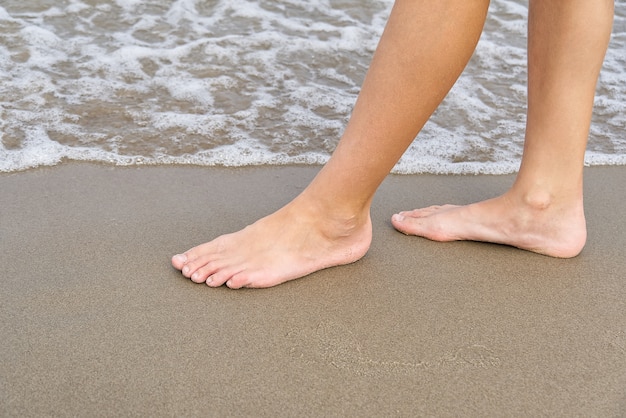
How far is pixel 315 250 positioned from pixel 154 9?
2450 millimetres

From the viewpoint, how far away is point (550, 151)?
5.86 ft

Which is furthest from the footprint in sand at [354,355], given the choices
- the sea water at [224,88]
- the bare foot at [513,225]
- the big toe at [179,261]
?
the sea water at [224,88]

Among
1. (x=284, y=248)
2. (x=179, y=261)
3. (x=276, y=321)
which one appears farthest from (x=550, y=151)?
(x=179, y=261)

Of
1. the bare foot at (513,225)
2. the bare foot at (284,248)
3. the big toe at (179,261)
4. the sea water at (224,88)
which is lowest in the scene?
the sea water at (224,88)

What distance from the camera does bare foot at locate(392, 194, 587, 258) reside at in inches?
72.3

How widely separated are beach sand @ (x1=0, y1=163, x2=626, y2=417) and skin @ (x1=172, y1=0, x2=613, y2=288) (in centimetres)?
5

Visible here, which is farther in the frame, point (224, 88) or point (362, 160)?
point (224, 88)

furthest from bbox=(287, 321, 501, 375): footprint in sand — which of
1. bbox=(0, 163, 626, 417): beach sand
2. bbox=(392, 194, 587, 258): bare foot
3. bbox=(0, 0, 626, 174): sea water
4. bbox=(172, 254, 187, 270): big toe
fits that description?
bbox=(0, 0, 626, 174): sea water

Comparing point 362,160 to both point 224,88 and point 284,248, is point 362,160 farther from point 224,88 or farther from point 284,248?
point 224,88

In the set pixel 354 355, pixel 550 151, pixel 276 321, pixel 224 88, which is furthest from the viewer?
pixel 224 88

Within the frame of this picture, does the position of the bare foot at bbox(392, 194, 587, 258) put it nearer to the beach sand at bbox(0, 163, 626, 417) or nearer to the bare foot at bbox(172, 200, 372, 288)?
the beach sand at bbox(0, 163, 626, 417)

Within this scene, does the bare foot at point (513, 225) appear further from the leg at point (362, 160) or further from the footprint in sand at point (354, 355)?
the footprint in sand at point (354, 355)

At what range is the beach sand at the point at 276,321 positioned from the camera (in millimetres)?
1292

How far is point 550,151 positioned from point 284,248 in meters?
0.66
